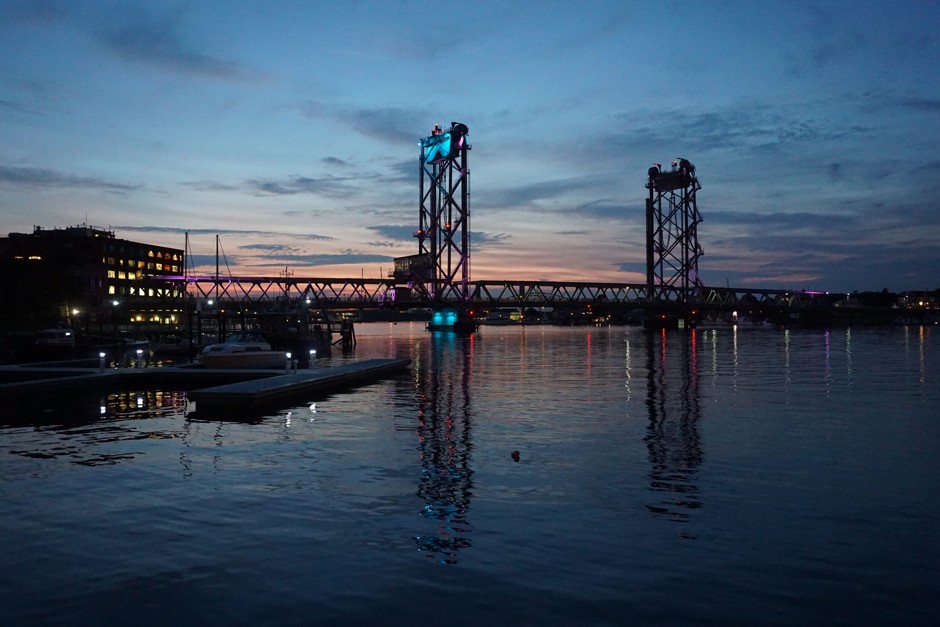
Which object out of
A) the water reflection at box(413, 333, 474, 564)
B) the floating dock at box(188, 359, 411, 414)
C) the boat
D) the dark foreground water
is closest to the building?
the boat

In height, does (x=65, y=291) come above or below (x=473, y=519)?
above

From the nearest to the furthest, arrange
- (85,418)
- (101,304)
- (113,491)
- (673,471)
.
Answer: (113,491) < (673,471) < (85,418) < (101,304)

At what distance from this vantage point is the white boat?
47.2 meters

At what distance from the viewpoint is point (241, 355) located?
155 feet

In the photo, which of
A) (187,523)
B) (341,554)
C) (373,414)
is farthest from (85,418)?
(341,554)

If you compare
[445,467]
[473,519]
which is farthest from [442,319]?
[473,519]

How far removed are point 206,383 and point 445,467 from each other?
25799 mm

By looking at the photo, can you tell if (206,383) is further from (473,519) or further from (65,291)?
(65,291)

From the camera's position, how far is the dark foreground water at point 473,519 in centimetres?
1010

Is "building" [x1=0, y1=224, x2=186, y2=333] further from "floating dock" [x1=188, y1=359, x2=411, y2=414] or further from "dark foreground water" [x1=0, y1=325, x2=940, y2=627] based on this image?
"dark foreground water" [x1=0, y1=325, x2=940, y2=627]

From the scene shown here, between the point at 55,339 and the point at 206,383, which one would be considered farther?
the point at 55,339

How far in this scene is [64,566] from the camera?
11484 mm

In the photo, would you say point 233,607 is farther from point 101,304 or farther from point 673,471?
point 101,304

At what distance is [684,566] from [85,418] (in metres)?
24.1
